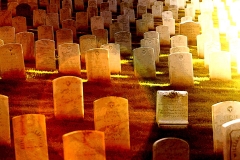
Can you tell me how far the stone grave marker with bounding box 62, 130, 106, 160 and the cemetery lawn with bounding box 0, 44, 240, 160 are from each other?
0.78 metres

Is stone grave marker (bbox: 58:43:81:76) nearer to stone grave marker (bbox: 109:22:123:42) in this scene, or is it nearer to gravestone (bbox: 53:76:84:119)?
gravestone (bbox: 53:76:84:119)

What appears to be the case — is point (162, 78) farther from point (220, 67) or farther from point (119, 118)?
point (119, 118)

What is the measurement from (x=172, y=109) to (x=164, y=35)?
5.66 meters

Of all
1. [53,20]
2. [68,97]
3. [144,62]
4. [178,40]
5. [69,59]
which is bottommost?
[68,97]

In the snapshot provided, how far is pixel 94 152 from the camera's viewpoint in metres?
5.81

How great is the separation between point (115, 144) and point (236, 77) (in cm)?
422

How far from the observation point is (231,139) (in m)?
6.02

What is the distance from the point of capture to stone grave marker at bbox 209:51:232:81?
971 cm

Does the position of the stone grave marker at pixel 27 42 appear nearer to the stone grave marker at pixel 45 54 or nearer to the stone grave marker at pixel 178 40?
the stone grave marker at pixel 45 54

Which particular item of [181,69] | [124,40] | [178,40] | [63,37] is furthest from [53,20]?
[181,69]

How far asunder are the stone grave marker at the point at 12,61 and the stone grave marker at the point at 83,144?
3.87m

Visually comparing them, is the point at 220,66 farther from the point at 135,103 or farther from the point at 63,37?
the point at 63,37

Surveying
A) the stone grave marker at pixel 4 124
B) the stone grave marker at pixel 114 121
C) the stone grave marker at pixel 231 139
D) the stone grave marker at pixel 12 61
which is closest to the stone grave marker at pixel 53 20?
the stone grave marker at pixel 12 61

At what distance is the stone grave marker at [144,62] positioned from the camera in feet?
32.1
